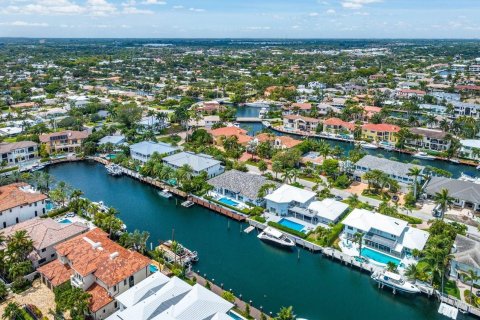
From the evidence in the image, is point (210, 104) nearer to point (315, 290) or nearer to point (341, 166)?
point (341, 166)

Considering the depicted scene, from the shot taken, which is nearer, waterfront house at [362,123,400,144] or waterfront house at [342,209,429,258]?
waterfront house at [342,209,429,258]

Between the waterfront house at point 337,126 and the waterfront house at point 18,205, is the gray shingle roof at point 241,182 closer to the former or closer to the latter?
the waterfront house at point 18,205

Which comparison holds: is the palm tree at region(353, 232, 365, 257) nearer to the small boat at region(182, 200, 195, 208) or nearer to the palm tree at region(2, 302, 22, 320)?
the small boat at region(182, 200, 195, 208)

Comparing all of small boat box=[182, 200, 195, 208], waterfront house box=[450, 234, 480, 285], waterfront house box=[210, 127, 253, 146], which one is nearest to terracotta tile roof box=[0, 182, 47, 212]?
small boat box=[182, 200, 195, 208]

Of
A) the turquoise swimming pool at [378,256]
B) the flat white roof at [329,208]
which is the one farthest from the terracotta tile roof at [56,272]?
the turquoise swimming pool at [378,256]

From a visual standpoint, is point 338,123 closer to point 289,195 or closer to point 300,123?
point 300,123

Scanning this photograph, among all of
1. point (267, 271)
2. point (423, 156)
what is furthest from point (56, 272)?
point (423, 156)
